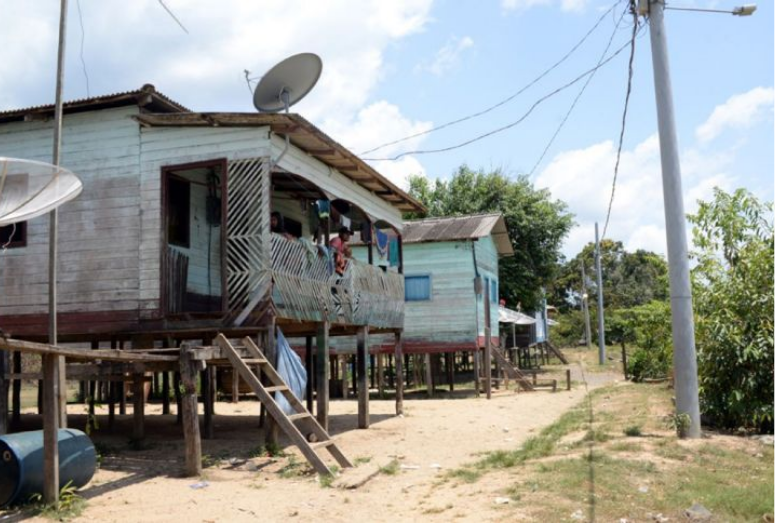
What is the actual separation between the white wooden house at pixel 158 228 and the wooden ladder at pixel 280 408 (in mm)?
924

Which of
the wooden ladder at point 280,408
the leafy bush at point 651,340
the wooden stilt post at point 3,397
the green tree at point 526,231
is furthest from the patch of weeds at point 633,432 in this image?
the green tree at point 526,231

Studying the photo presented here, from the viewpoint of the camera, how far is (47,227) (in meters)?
12.6

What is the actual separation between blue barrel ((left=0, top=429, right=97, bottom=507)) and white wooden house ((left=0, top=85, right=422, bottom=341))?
3.50m

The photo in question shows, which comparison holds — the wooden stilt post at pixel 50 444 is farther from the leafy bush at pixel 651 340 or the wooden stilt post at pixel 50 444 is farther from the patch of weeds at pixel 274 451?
the leafy bush at pixel 651 340

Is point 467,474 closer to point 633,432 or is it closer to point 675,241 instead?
point 633,432

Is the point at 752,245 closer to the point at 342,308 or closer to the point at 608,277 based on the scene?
the point at 342,308

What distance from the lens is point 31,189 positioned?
805 centimetres

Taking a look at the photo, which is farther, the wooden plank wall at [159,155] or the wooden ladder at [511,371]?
the wooden ladder at [511,371]

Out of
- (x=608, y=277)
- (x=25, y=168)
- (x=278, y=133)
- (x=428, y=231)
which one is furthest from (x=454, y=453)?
(x=608, y=277)

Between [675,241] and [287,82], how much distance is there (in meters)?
6.81

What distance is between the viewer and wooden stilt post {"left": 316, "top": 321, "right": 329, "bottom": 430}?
1295 centimetres

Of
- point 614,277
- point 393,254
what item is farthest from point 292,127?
point 614,277

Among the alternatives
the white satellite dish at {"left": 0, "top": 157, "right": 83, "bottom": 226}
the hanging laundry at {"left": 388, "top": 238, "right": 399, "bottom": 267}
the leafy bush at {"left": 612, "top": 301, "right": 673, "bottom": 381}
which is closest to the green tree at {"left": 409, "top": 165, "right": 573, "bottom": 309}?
the leafy bush at {"left": 612, "top": 301, "right": 673, "bottom": 381}

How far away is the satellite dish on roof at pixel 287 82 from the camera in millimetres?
12000
